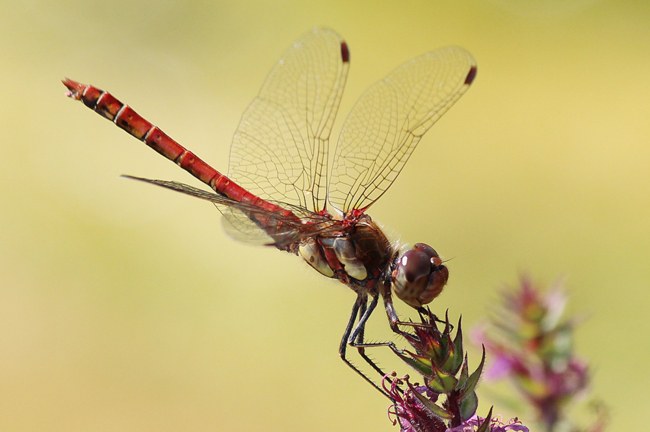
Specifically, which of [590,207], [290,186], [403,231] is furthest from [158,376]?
[590,207]

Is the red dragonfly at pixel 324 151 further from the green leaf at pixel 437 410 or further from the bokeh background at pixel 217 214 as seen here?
the bokeh background at pixel 217 214

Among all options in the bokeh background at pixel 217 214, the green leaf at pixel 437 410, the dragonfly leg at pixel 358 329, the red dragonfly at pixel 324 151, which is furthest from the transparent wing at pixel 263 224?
the bokeh background at pixel 217 214

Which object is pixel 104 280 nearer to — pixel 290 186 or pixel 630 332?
pixel 290 186

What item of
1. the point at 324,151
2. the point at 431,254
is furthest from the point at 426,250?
the point at 324,151

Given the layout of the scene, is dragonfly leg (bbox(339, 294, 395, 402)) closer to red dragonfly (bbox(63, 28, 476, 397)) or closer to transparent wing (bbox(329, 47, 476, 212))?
red dragonfly (bbox(63, 28, 476, 397))

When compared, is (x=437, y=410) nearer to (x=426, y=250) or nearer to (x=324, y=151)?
(x=426, y=250)

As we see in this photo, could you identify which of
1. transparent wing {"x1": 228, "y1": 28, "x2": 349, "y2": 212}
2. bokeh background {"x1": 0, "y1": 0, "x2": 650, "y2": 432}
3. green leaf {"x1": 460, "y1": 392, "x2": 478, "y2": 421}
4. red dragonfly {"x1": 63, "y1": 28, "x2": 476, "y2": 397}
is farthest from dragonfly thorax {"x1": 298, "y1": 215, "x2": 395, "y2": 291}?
bokeh background {"x1": 0, "y1": 0, "x2": 650, "y2": 432}
